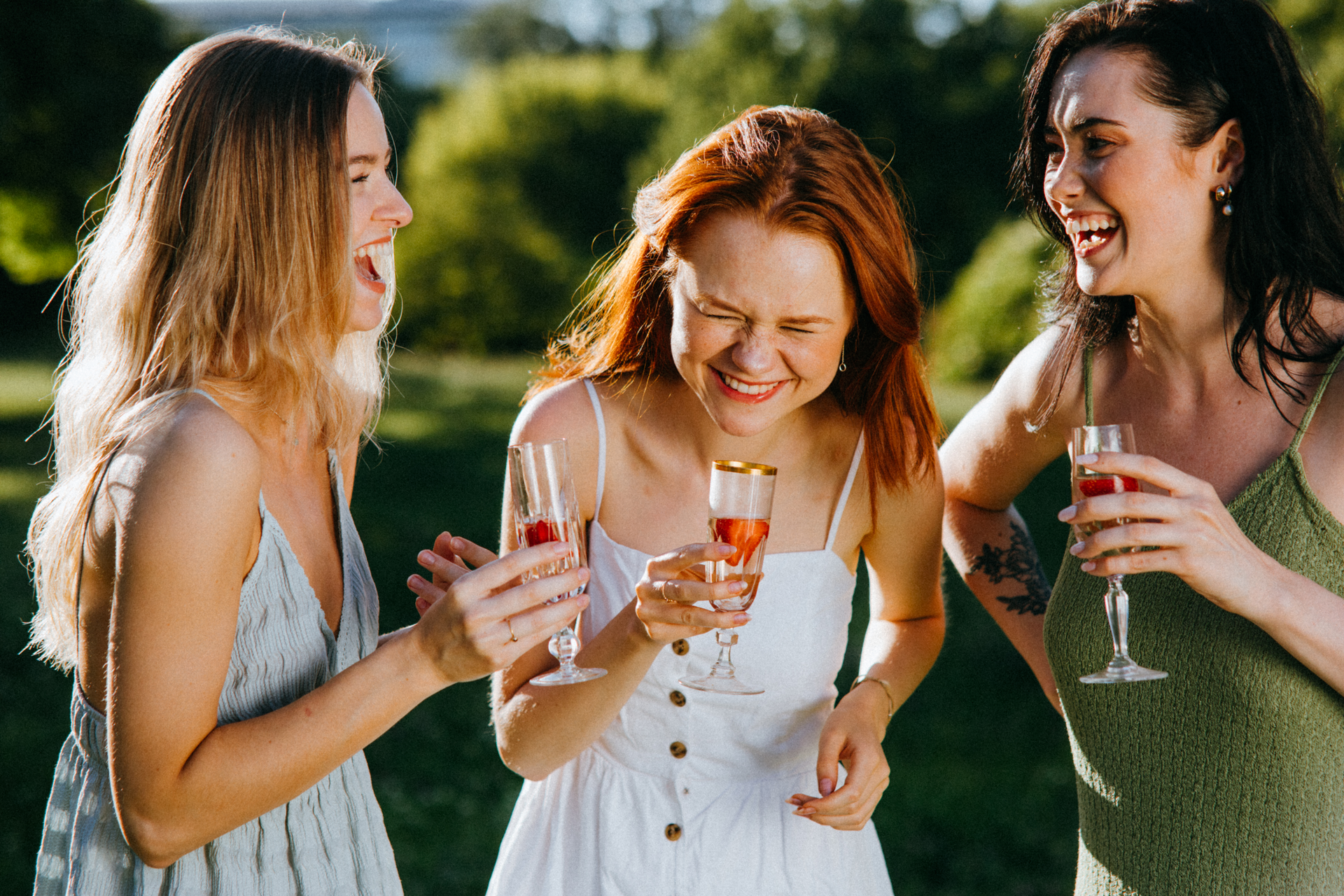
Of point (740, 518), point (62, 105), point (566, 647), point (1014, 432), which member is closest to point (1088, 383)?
point (1014, 432)

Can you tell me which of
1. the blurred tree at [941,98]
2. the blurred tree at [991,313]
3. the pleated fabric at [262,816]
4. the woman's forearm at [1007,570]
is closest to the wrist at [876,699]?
the woman's forearm at [1007,570]

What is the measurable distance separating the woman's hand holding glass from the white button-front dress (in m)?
0.87

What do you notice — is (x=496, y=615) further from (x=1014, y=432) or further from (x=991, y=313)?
(x=991, y=313)

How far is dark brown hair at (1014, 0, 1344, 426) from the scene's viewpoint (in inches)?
96.1

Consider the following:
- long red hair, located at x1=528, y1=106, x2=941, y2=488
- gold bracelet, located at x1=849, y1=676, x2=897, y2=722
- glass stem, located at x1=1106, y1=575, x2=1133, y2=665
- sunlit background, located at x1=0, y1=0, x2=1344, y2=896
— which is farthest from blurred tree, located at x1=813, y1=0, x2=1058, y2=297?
glass stem, located at x1=1106, y1=575, x2=1133, y2=665

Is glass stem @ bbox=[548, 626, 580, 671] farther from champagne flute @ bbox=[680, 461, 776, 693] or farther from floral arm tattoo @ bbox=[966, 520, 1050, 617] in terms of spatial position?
floral arm tattoo @ bbox=[966, 520, 1050, 617]

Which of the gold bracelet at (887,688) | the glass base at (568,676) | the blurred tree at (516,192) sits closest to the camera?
the glass base at (568,676)

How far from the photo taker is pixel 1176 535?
6.81 feet

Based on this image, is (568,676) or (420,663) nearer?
(420,663)

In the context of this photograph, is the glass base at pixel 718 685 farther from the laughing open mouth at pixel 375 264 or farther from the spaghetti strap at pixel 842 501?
the laughing open mouth at pixel 375 264

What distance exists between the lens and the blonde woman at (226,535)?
6.43 feet

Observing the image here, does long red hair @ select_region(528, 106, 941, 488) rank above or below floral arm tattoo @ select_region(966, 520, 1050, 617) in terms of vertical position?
above

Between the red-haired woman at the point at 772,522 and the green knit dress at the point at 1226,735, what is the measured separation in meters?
0.53

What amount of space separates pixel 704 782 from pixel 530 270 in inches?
947
